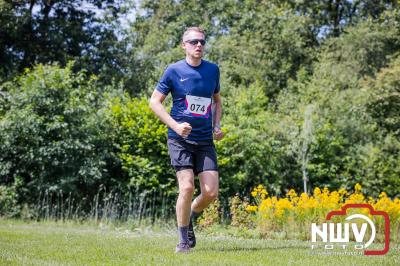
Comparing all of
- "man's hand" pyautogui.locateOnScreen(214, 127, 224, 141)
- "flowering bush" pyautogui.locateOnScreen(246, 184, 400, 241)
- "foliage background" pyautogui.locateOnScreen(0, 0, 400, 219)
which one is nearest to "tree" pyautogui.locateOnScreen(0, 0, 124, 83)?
"foliage background" pyautogui.locateOnScreen(0, 0, 400, 219)

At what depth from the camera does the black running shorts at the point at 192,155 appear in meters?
5.72

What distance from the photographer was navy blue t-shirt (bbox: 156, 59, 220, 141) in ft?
18.9

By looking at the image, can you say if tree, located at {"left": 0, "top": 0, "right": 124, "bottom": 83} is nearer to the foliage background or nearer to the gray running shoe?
the foliage background

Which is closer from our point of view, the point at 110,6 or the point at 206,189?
the point at 206,189

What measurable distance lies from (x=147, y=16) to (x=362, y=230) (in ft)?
70.2

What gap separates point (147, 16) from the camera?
91.5ft

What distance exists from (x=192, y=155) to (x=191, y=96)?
1.99 feet

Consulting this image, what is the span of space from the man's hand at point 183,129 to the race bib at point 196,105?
32 cm

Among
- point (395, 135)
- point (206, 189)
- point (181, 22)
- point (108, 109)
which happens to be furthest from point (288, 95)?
point (206, 189)

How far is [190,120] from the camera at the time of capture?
18.9ft

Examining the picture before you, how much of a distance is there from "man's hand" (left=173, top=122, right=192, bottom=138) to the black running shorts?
27cm

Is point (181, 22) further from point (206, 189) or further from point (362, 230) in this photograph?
point (206, 189)

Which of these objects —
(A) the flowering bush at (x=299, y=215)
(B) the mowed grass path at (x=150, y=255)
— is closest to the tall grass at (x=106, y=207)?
(A) the flowering bush at (x=299, y=215)

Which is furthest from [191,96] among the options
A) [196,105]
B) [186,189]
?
[186,189]
